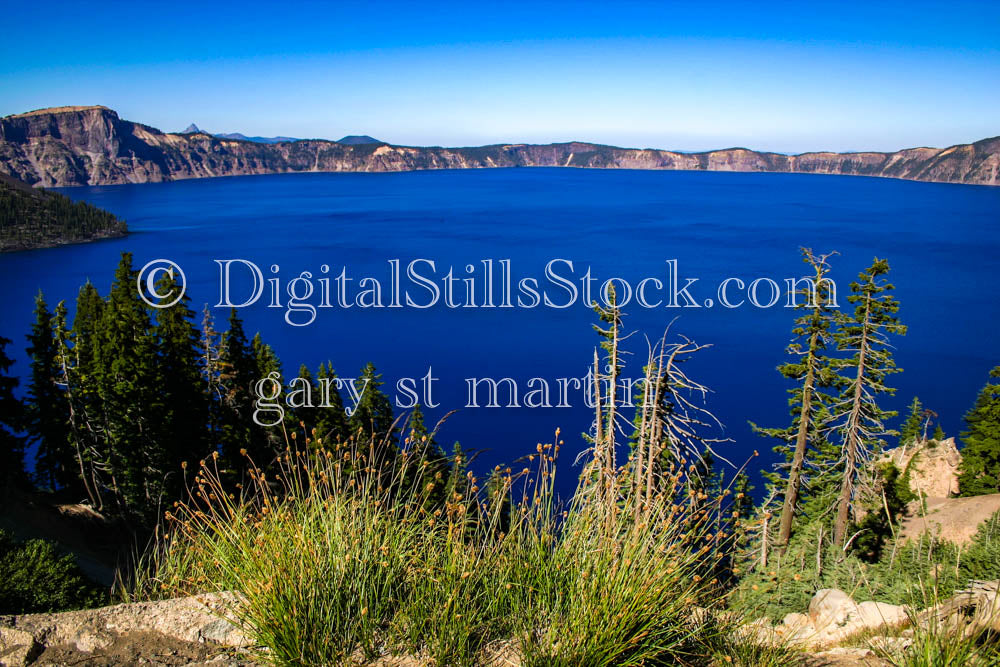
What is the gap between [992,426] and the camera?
846 inches

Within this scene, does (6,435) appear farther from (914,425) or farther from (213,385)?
(914,425)

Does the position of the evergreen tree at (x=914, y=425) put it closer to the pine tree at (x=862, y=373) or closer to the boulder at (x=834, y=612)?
the pine tree at (x=862, y=373)

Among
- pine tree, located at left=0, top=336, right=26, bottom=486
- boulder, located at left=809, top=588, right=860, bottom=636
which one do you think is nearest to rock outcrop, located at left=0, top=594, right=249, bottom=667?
boulder, located at left=809, top=588, right=860, bottom=636

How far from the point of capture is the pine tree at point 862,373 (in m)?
14.8

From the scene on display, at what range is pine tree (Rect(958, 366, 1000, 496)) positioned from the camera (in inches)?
845

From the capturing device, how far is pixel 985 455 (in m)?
22.0

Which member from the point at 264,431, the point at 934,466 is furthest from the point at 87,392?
the point at 934,466

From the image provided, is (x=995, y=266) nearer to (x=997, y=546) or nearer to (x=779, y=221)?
(x=779, y=221)

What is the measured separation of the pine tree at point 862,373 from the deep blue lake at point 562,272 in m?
12.2

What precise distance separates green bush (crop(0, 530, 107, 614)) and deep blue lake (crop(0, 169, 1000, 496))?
4177 mm

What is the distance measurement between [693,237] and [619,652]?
94.1 meters

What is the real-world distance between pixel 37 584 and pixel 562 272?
63.5 meters

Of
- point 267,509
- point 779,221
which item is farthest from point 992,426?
point 779,221

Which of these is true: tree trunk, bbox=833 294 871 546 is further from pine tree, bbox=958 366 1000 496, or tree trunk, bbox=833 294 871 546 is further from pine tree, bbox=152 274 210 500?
pine tree, bbox=152 274 210 500
